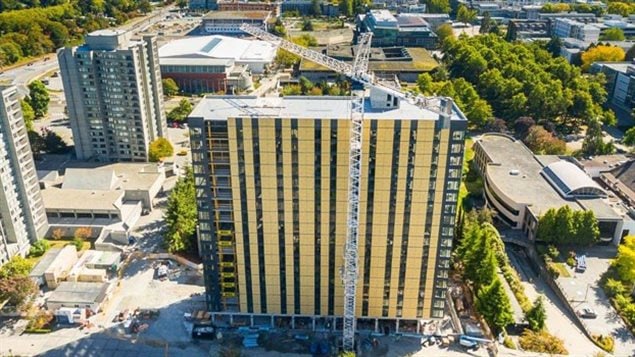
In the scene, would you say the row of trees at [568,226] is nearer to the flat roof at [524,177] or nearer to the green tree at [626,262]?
the flat roof at [524,177]

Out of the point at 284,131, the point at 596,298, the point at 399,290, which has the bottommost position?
the point at 596,298

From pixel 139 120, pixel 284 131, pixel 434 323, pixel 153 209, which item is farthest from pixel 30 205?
pixel 434 323

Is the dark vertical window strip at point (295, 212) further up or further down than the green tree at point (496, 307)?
further up

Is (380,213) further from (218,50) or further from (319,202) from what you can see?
(218,50)

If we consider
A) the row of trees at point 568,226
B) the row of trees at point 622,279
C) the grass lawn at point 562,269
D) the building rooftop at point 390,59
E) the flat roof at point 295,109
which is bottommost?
the grass lawn at point 562,269

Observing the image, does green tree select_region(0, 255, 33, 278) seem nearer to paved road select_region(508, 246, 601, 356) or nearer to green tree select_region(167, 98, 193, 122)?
green tree select_region(167, 98, 193, 122)

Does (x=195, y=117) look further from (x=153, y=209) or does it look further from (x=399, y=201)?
(x=153, y=209)

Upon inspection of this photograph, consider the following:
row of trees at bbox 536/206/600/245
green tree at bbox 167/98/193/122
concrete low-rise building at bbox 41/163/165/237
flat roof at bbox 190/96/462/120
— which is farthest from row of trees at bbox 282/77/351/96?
flat roof at bbox 190/96/462/120

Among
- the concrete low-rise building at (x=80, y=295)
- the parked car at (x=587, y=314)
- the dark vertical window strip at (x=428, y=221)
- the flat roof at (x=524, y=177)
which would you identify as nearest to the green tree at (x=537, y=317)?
the parked car at (x=587, y=314)
